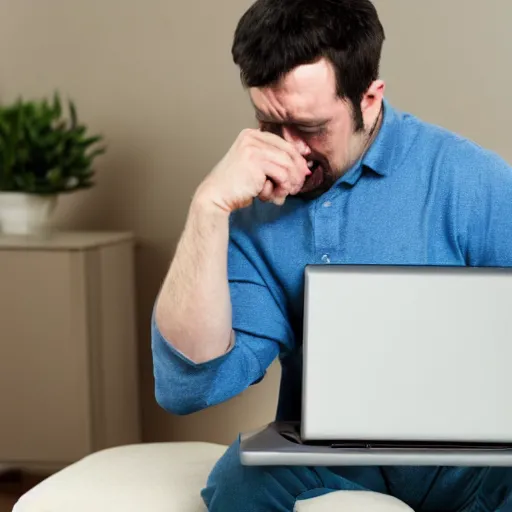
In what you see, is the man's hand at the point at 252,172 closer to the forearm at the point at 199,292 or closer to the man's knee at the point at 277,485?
the forearm at the point at 199,292

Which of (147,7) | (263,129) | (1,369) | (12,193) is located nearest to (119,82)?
(147,7)

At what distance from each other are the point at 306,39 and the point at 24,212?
152 cm

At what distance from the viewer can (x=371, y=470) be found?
4.42 feet

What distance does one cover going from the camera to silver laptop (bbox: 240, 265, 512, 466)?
1.06m

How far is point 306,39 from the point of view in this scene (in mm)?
1378

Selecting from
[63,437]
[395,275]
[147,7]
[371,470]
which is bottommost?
[63,437]

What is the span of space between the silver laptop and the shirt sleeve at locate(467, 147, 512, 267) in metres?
0.36

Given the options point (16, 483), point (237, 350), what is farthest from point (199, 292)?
point (16, 483)

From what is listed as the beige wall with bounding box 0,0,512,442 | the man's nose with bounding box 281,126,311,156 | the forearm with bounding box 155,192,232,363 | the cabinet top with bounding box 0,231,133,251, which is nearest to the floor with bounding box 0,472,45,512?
the beige wall with bounding box 0,0,512,442

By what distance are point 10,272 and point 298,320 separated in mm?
1386

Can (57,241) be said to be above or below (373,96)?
below

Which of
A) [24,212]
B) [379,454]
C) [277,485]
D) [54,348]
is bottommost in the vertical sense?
[54,348]

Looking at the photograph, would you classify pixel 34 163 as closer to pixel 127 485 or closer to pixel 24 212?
pixel 24 212

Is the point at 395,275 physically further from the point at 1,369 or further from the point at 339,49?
the point at 1,369
